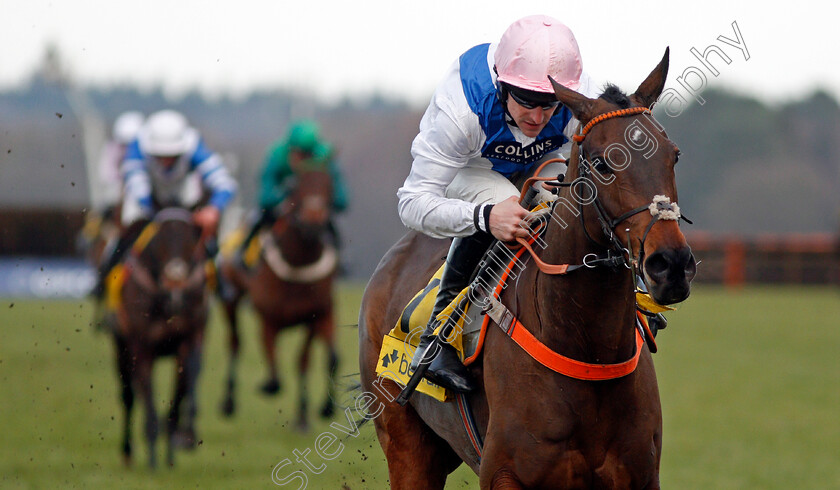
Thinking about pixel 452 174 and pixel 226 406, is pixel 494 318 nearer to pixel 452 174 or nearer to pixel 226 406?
pixel 452 174

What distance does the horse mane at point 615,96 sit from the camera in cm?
295

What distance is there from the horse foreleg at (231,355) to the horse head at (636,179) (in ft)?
22.6

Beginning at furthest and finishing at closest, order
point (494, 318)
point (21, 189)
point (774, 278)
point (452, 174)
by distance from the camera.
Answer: point (21, 189)
point (774, 278)
point (452, 174)
point (494, 318)

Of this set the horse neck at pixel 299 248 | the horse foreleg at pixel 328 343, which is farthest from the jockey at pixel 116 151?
the horse foreleg at pixel 328 343

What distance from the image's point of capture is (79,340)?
52.3ft

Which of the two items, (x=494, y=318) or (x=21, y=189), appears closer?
(x=494, y=318)

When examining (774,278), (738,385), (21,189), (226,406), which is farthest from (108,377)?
(21,189)

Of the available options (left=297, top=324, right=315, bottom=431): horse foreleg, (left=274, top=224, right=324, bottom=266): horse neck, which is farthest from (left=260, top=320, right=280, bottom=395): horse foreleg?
(left=274, top=224, right=324, bottom=266): horse neck

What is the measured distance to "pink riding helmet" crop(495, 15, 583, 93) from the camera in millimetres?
3250

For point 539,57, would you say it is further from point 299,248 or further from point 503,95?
point 299,248

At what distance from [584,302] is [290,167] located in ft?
21.7

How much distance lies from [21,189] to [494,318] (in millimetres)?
32745

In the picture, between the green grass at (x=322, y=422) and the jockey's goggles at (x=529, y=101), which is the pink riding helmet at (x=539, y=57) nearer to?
the jockey's goggles at (x=529, y=101)

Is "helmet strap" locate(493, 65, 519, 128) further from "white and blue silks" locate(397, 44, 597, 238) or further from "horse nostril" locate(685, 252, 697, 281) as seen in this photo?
"horse nostril" locate(685, 252, 697, 281)
